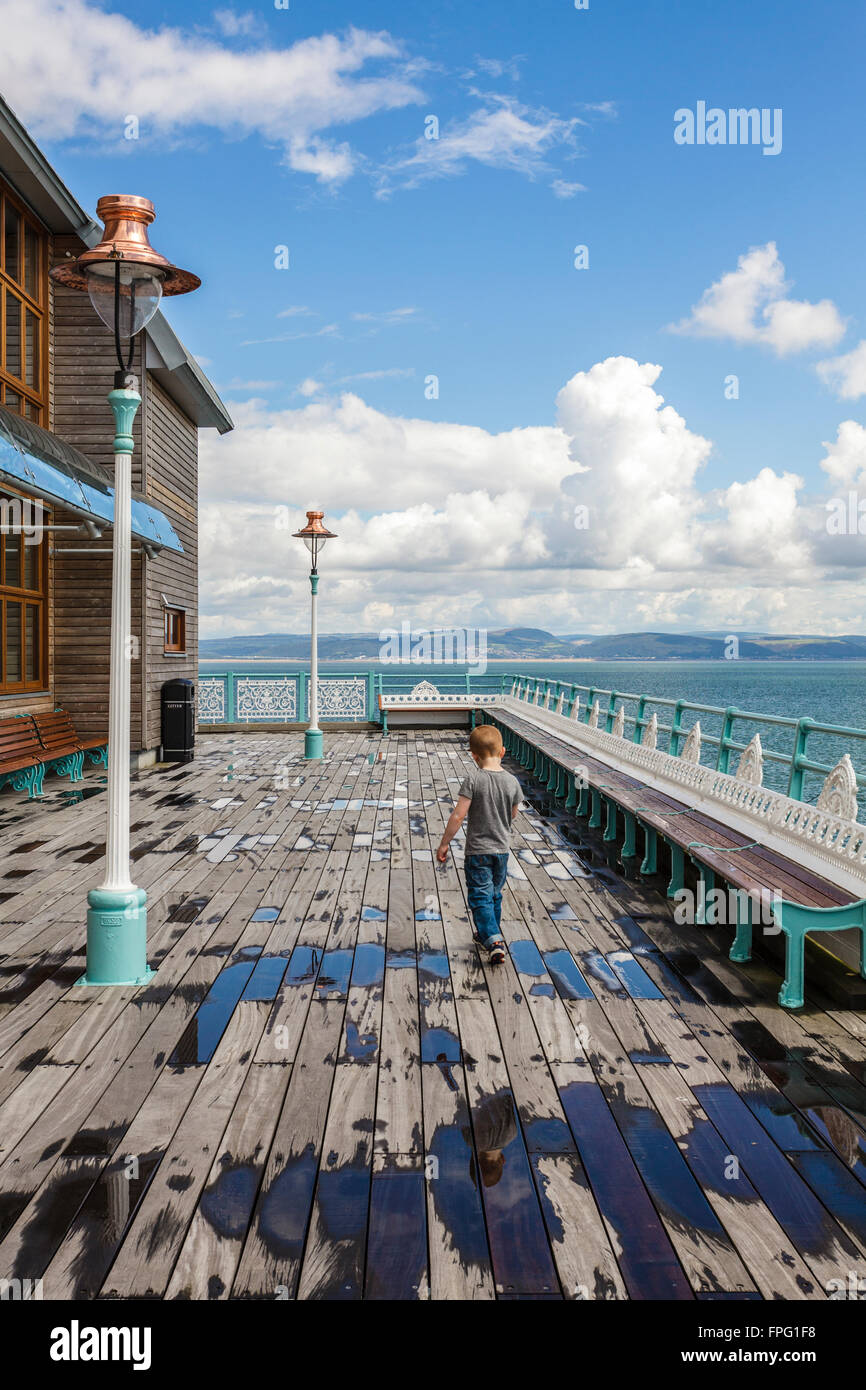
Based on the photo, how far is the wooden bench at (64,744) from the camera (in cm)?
1202

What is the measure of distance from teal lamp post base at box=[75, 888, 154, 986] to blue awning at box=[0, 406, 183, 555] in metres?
5.11

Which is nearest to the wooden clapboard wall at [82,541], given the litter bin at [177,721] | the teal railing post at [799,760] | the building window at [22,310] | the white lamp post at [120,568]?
the building window at [22,310]

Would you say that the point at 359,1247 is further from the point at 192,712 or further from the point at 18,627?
the point at 192,712

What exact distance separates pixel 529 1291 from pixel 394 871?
16.6 feet

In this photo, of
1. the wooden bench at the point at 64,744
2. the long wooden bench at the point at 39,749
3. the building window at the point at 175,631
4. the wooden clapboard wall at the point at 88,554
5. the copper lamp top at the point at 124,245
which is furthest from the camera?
the building window at the point at 175,631

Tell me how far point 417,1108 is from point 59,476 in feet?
27.8

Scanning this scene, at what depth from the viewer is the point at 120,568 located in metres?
4.93

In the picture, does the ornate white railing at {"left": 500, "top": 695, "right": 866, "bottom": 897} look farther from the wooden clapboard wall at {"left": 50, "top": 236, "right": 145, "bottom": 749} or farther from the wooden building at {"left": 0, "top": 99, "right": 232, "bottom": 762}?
the wooden clapboard wall at {"left": 50, "top": 236, "right": 145, "bottom": 749}

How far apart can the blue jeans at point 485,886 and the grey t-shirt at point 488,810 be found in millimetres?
54

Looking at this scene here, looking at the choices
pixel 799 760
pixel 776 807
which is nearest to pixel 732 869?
pixel 799 760

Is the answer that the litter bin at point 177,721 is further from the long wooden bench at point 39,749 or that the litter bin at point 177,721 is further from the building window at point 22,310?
the building window at point 22,310
